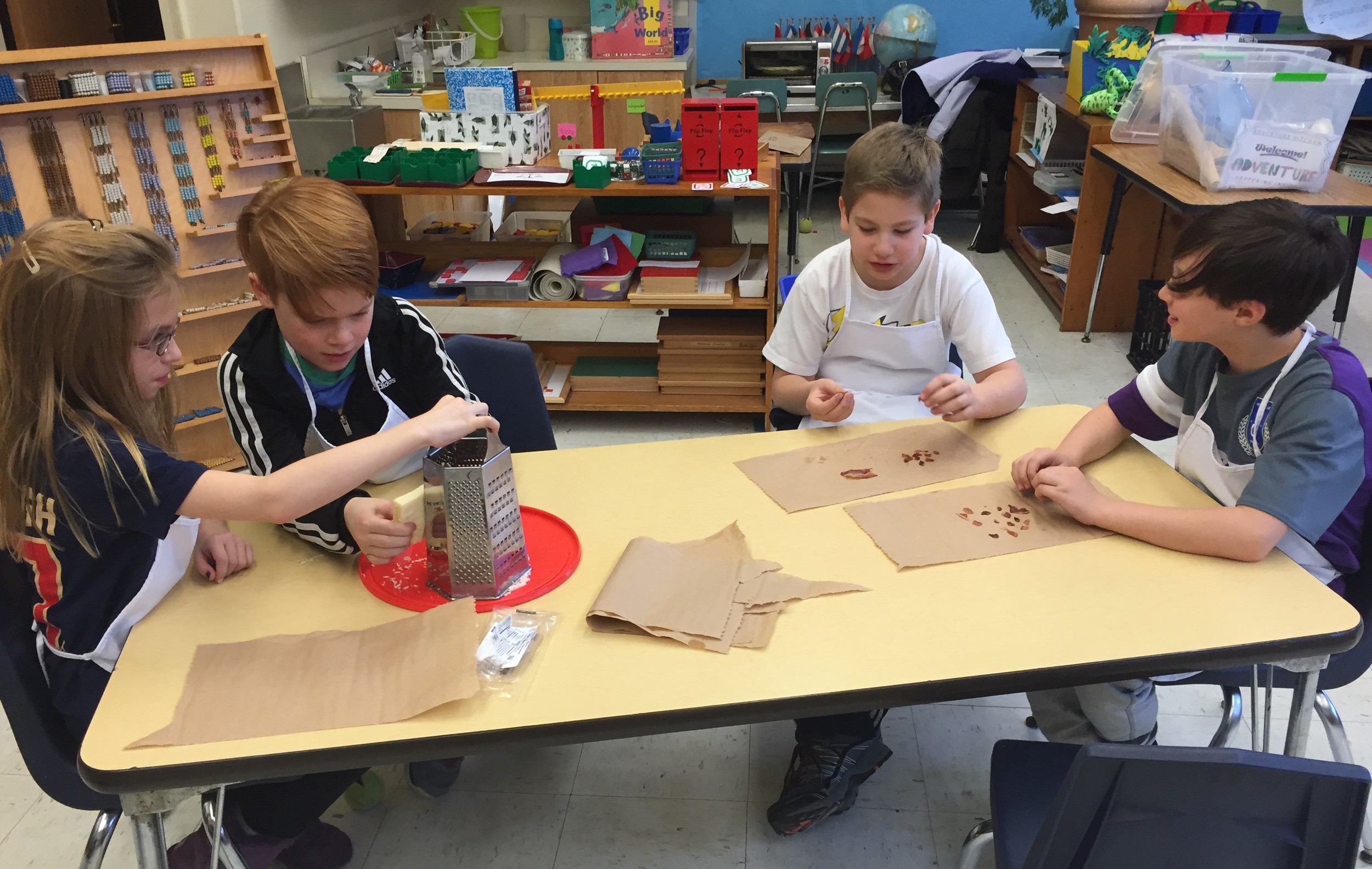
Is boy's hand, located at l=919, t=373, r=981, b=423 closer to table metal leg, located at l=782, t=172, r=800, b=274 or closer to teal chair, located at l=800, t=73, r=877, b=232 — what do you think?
table metal leg, located at l=782, t=172, r=800, b=274

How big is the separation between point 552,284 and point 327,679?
2.08 metres

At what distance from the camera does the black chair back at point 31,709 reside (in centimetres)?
112

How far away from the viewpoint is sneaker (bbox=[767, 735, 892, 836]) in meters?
1.62

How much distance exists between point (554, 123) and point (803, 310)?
10.2 feet

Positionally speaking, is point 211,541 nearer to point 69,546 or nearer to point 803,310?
point 69,546

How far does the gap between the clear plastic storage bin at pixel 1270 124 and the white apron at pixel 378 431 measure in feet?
8.24

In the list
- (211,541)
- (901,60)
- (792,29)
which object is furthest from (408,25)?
(211,541)

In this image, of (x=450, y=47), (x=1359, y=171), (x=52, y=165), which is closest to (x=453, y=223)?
(x=52, y=165)

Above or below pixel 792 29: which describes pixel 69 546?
below

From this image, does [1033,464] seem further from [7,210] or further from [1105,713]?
[7,210]

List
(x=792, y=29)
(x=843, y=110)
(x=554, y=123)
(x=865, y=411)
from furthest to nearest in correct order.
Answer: (x=792, y=29), (x=843, y=110), (x=554, y=123), (x=865, y=411)

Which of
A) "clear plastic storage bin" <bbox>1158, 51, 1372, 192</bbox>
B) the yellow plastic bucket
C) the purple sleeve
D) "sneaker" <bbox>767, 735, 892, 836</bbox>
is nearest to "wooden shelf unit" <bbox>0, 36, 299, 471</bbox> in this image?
"sneaker" <bbox>767, 735, 892, 836</bbox>

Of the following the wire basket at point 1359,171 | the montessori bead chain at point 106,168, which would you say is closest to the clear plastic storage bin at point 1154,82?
the wire basket at point 1359,171

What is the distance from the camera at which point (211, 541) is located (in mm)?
1222
